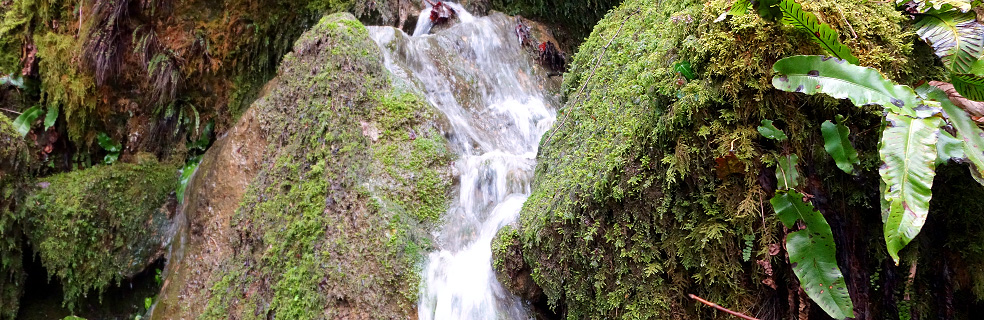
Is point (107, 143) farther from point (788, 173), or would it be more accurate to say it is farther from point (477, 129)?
point (788, 173)

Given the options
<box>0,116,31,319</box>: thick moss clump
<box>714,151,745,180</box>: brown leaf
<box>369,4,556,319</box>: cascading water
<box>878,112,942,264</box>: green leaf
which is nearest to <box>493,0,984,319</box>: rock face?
<box>714,151,745,180</box>: brown leaf

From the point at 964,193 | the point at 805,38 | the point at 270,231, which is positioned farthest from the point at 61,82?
the point at 964,193

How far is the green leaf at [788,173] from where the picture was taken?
193cm

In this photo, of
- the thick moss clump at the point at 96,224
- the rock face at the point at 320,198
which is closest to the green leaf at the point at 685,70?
the rock face at the point at 320,198

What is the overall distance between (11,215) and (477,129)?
503cm

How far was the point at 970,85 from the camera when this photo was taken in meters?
1.82

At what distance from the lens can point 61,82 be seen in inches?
264

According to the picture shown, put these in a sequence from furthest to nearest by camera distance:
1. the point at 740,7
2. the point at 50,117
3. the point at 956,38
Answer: the point at 50,117, the point at 740,7, the point at 956,38

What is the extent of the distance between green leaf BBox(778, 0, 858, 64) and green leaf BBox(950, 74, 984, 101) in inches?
13.2

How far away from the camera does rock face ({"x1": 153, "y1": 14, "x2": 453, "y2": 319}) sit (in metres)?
3.78

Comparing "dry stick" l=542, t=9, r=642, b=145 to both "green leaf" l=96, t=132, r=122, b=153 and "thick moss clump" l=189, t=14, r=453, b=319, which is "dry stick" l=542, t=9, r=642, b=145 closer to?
"thick moss clump" l=189, t=14, r=453, b=319

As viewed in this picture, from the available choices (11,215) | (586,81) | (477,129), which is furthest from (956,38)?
(11,215)

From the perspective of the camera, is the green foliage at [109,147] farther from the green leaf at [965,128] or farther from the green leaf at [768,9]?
the green leaf at [965,128]

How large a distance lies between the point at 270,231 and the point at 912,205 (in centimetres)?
421
